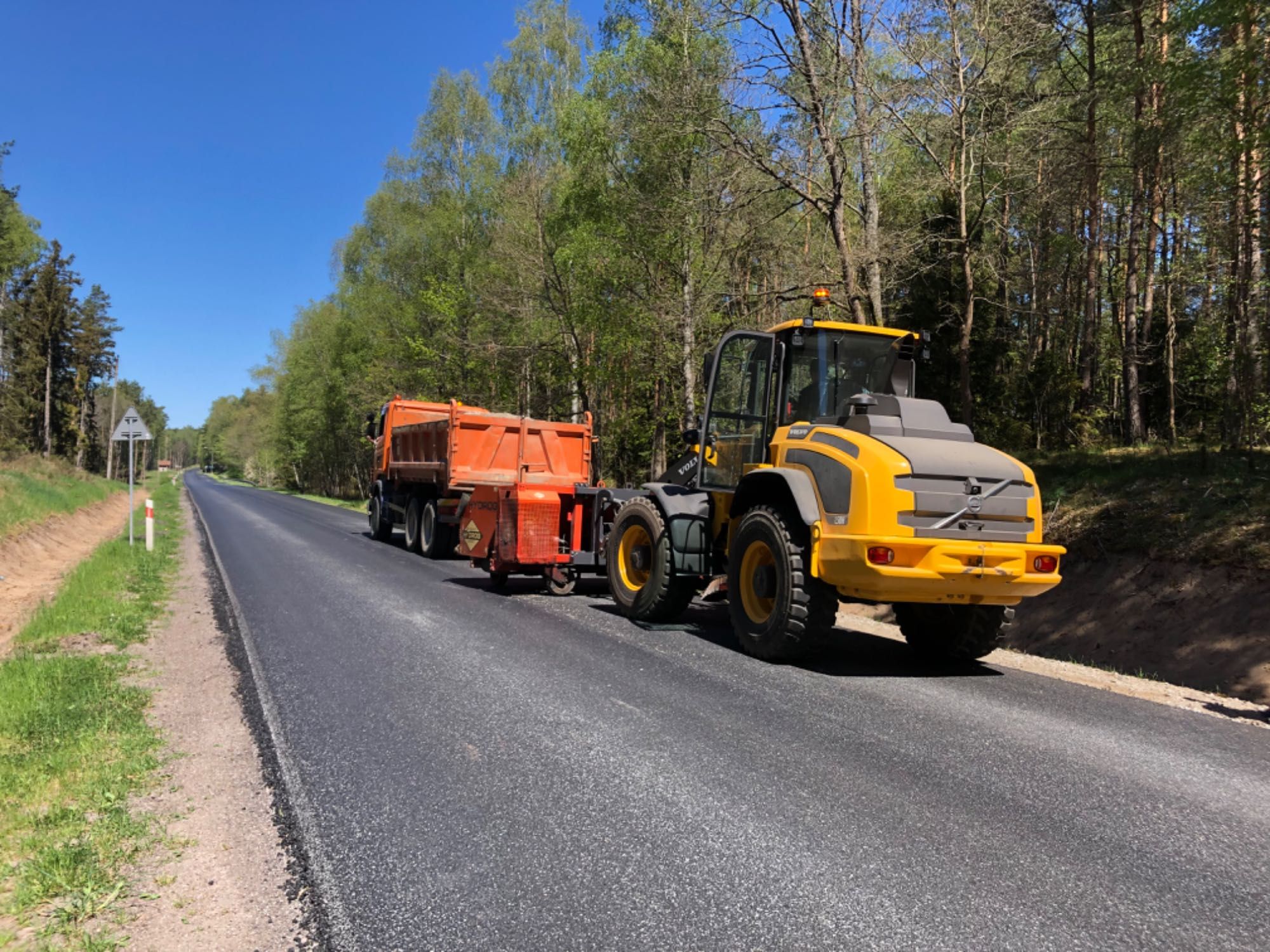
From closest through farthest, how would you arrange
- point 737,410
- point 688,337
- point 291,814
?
point 291,814, point 737,410, point 688,337

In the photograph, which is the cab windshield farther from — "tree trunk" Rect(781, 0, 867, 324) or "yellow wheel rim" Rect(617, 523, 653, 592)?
"tree trunk" Rect(781, 0, 867, 324)

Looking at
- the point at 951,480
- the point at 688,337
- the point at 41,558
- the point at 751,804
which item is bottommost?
the point at 41,558

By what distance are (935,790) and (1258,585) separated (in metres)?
6.14

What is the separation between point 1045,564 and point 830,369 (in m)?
2.39

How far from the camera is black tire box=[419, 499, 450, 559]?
15164 mm

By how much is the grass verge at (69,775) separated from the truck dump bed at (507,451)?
700cm

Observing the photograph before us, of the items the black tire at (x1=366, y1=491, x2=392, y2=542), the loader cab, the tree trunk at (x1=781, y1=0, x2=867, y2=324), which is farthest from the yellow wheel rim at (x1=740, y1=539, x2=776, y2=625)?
the black tire at (x1=366, y1=491, x2=392, y2=542)

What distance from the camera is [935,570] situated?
5.59 m

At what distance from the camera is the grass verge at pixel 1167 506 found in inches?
331

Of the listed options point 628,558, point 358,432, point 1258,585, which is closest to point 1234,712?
point 1258,585

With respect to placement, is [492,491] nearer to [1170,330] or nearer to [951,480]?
[951,480]

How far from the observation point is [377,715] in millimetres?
4863

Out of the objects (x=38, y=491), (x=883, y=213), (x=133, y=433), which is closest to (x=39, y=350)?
(x=38, y=491)

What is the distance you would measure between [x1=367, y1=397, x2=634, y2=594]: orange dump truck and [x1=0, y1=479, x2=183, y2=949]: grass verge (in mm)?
4290
